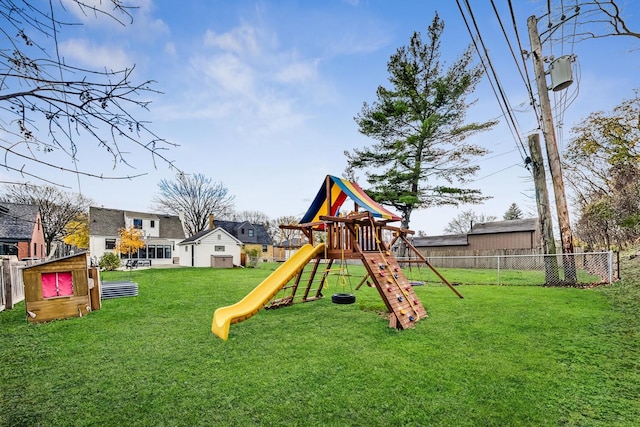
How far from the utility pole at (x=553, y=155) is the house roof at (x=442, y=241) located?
51.2 ft

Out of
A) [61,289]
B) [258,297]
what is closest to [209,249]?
[61,289]

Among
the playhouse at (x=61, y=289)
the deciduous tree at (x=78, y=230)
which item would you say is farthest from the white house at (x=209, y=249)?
the playhouse at (x=61, y=289)

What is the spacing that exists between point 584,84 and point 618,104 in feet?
19.7

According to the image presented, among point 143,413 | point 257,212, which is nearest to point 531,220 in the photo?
point 143,413

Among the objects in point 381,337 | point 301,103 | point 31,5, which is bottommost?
point 381,337

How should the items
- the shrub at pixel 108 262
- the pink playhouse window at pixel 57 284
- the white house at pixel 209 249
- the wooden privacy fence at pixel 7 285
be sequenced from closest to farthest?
the pink playhouse window at pixel 57 284, the wooden privacy fence at pixel 7 285, the shrub at pixel 108 262, the white house at pixel 209 249

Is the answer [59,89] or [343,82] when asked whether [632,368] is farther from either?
[343,82]

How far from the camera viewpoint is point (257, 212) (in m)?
54.8

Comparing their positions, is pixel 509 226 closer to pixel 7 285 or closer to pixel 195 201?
pixel 7 285

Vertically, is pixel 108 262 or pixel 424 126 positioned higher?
pixel 424 126

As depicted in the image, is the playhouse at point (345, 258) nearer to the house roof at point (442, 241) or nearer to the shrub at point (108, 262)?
the shrub at point (108, 262)

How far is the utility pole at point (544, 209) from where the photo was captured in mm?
9711

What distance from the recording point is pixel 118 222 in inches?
1057

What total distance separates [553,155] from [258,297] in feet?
31.5
